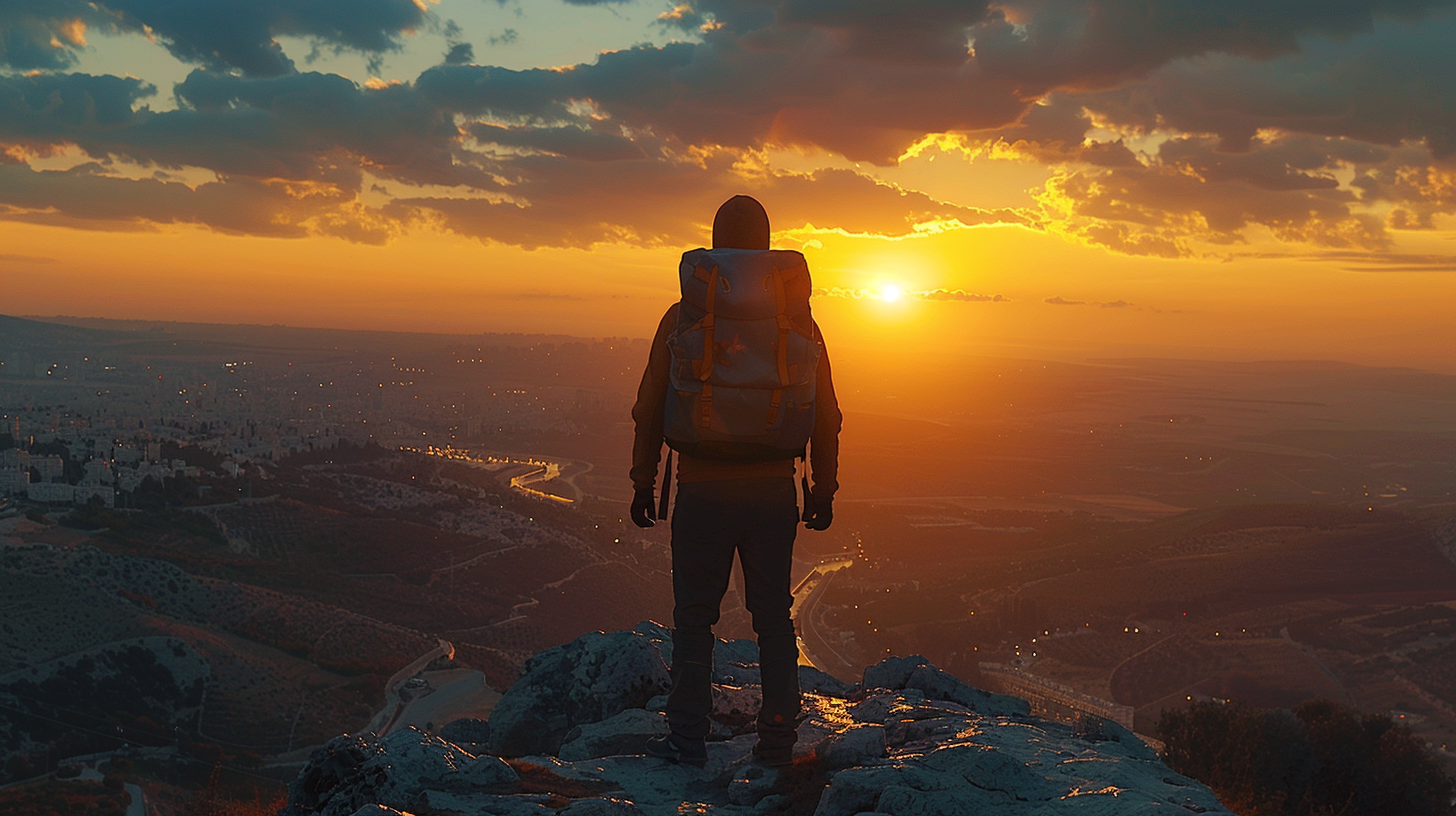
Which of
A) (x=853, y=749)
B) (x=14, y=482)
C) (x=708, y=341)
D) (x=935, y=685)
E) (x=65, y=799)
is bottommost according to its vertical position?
(x=65, y=799)

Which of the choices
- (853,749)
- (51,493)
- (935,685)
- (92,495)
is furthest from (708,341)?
(51,493)

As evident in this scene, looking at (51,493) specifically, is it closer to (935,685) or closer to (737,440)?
(935,685)

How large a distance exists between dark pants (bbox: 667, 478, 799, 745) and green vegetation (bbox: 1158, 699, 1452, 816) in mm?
7818

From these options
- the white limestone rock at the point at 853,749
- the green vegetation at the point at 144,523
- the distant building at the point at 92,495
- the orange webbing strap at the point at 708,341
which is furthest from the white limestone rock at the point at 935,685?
the distant building at the point at 92,495

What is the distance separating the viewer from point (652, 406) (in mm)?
6363

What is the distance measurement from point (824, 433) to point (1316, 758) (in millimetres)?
13338

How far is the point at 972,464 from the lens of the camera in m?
190

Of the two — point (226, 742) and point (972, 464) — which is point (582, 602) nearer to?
point (226, 742)

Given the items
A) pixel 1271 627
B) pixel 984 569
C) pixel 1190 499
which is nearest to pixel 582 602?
pixel 984 569

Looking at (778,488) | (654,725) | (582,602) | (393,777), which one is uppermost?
(778,488)

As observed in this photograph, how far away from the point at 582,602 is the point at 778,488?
3078 inches

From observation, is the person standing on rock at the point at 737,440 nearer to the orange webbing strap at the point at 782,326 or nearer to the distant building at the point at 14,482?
the orange webbing strap at the point at 782,326

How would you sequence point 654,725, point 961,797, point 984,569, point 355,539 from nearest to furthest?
1. point 961,797
2. point 654,725
3. point 355,539
4. point 984,569

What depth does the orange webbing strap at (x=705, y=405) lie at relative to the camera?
6.05 m
